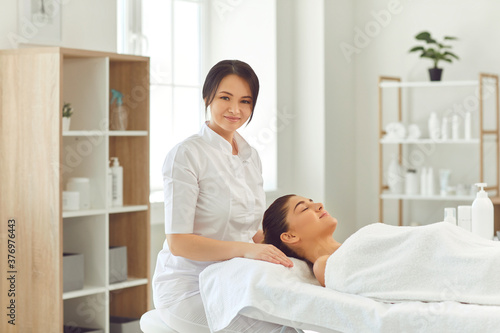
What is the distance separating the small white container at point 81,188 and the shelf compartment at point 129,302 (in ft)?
1.64

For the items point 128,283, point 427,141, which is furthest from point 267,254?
point 427,141

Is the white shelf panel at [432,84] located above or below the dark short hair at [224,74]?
above

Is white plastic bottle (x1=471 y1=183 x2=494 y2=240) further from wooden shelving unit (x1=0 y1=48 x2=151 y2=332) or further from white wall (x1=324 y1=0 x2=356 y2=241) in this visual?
white wall (x1=324 y1=0 x2=356 y2=241)

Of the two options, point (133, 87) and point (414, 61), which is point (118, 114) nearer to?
point (133, 87)

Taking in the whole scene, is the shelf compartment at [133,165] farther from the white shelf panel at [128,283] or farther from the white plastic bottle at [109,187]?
the white shelf panel at [128,283]

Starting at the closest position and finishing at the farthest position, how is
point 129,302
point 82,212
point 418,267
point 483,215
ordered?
point 418,267, point 483,215, point 82,212, point 129,302

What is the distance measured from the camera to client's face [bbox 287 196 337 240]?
193 centimetres

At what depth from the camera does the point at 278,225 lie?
1.96 metres

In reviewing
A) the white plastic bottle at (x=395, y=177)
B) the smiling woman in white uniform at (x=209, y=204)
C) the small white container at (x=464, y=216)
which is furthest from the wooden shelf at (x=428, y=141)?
the smiling woman in white uniform at (x=209, y=204)

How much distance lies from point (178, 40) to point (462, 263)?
2.79m

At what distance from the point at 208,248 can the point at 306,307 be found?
1.23 feet

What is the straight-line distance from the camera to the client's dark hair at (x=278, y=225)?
6.41ft

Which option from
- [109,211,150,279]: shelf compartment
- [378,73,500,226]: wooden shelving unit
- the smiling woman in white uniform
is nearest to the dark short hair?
the smiling woman in white uniform

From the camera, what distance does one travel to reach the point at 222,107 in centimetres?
197
